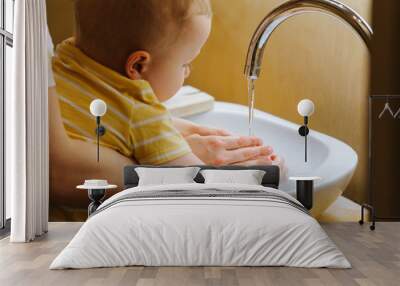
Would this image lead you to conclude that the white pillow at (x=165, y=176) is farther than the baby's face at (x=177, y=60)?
No

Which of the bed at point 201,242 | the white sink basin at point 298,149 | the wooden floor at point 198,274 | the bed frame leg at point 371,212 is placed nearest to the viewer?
the wooden floor at point 198,274

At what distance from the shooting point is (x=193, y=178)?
674 centimetres

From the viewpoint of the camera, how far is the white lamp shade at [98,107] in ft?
22.3

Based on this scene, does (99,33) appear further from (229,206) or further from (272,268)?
(272,268)

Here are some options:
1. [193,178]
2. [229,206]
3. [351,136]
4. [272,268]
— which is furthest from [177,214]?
[351,136]

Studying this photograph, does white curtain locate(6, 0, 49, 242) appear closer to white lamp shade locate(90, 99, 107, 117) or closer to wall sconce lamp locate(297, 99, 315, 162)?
white lamp shade locate(90, 99, 107, 117)

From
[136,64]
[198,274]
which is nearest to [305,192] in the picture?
[136,64]

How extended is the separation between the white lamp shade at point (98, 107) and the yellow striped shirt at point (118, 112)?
282 mm

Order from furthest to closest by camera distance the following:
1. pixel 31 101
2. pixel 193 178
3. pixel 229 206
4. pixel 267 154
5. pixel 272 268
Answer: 1. pixel 267 154
2. pixel 193 178
3. pixel 31 101
4. pixel 229 206
5. pixel 272 268

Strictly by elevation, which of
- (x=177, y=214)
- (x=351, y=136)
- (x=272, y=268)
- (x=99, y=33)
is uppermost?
(x=99, y=33)

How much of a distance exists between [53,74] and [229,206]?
134 inches

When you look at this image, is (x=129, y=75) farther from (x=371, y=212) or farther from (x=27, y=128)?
(x=371, y=212)

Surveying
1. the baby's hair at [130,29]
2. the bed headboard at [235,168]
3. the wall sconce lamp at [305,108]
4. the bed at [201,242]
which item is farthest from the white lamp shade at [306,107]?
the bed at [201,242]

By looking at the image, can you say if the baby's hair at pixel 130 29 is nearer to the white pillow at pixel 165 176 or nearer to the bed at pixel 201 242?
the white pillow at pixel 165 176
